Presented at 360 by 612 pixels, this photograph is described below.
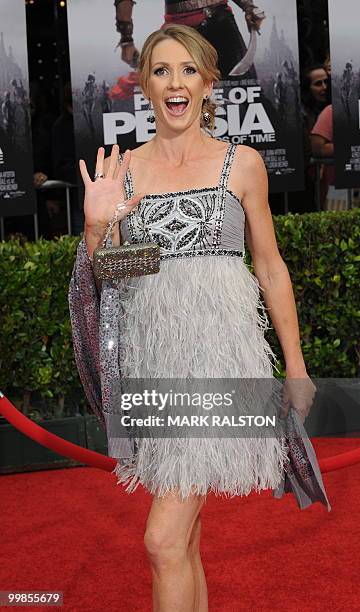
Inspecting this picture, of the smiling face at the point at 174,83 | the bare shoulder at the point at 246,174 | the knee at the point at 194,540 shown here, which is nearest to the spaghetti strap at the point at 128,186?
the smiling face at the point at 174,83

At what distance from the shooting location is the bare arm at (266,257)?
2.79m

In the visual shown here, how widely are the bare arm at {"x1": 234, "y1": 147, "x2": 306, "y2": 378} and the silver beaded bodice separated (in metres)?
0.06

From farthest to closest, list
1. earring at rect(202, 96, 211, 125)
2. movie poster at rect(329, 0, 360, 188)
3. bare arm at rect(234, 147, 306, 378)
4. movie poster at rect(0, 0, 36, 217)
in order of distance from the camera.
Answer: movie poster at rect(329, 0, 360, 188) < movie poster at rect(0, 0, 36, 217) < earring at rect(202, 96, 211, 125) < bare arm at rect(234, 147, 306, 378)

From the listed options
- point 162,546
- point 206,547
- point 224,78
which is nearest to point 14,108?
point 224,78

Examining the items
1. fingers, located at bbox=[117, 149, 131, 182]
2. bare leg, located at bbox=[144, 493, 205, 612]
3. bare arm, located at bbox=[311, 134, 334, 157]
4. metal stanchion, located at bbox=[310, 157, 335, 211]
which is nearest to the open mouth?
fingers, located at bbox=[117, 149, 131, 182]

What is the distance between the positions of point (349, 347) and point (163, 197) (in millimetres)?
3387

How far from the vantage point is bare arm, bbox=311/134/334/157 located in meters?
7.06

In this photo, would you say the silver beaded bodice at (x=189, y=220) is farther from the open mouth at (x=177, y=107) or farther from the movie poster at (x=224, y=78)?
the movie poster at (x=224, y=78)

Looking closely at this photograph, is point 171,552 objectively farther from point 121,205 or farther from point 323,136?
point 323,136

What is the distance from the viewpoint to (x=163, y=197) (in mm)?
2736

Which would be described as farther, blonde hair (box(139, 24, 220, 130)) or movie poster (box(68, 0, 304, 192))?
movie poster (box(68, 0, 304, 192))

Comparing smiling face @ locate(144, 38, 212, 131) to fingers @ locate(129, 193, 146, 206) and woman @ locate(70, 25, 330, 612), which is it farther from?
fingers @ locate(129, 193, 146, 206)

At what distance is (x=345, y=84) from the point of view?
249 inches

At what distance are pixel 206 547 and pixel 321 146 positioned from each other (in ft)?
12.4
